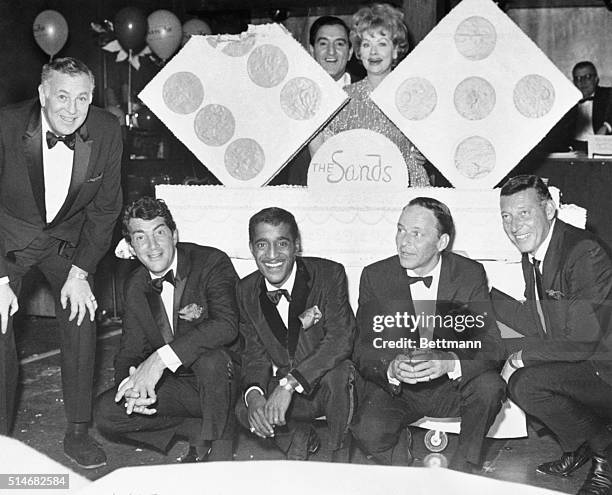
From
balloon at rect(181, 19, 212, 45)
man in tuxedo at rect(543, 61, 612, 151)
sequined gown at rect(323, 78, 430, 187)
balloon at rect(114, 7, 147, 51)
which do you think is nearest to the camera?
sequined gown at rect(323, 78, 430, 187)

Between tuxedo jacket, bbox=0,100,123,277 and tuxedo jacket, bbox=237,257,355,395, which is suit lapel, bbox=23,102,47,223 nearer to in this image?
tuxedo jacket, bbox=0,100,123,277

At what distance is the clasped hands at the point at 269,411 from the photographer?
2164 millimetres

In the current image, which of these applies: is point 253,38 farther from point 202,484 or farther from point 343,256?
point 202,484

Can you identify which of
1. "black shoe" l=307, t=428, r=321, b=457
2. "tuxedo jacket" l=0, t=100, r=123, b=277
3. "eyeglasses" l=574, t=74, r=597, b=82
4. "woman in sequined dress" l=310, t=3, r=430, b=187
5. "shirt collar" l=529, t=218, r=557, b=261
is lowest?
"black shoe" l=307, t=428, r=321, b=457

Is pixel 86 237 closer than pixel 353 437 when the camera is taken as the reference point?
No

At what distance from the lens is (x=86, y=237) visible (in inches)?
93.5

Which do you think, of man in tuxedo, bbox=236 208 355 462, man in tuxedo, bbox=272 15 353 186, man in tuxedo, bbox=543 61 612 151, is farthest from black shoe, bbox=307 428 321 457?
man in tuxedo, bbox=543 61 612 151

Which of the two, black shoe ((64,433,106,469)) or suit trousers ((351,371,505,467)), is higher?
suit trousers ((351,371,505,467))

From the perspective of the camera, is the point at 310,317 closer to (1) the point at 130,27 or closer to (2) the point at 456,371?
(2) the point at 456,371

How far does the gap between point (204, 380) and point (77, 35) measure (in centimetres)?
334

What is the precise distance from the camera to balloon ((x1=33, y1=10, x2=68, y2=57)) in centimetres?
452

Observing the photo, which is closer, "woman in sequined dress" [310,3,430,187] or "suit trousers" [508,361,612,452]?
"suit trousers" [508,361,612,452]

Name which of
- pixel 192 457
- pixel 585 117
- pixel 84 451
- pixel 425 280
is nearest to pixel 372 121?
pixel 425 280

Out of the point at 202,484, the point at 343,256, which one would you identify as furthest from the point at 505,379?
the point at 202,484
